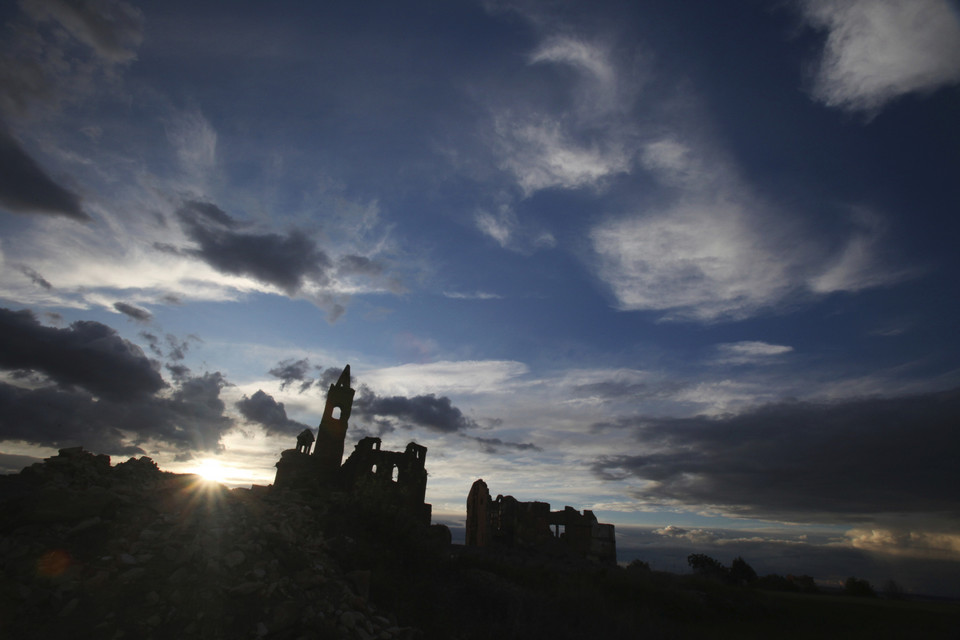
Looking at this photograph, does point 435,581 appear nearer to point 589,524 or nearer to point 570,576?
point 570,576

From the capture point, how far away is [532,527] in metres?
36.5

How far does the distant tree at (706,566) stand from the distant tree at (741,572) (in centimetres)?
76

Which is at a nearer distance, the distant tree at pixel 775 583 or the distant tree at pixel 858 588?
the distant tree at pixel 858 588

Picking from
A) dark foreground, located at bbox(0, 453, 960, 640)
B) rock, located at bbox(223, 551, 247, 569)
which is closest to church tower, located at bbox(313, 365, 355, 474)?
dark foreground, located at bbox(0, 453, 960, 640)

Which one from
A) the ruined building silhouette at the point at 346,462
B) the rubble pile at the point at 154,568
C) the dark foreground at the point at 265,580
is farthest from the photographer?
the ruined building silhouette at the point at 346,462

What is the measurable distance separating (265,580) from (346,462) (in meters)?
20.1

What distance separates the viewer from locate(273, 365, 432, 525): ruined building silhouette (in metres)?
28.9

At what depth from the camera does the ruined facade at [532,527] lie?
35.6 metres

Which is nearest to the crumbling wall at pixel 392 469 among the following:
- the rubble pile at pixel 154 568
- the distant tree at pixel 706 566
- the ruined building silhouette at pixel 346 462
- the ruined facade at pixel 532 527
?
the ruined building silhouette at pixel 346 462

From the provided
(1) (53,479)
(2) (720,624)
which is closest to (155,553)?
(1) (53,479)

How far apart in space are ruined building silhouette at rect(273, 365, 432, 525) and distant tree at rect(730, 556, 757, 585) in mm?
29336

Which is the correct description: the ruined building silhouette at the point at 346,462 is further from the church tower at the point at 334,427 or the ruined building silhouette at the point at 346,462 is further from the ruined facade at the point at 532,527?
the ruined facade at the point at 532,527

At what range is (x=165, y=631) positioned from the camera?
9.47 metres

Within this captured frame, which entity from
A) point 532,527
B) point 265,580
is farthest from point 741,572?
point 265,580
